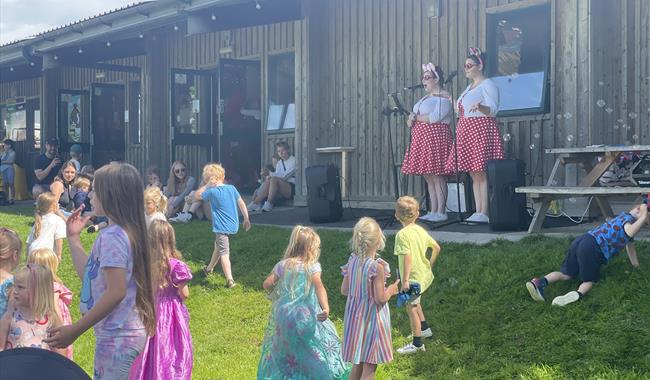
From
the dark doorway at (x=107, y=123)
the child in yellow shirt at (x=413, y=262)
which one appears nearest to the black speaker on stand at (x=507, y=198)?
the child in yellow shirt at (x=413, y=262)

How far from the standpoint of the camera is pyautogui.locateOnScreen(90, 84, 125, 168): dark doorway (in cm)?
1753

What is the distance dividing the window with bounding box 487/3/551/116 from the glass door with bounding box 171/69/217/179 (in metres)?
6.29

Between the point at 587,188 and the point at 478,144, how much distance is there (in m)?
1.76

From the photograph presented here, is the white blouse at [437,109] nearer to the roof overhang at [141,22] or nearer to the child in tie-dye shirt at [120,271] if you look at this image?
the roof overhang at [141,22]

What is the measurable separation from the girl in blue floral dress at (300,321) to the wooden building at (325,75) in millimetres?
4307

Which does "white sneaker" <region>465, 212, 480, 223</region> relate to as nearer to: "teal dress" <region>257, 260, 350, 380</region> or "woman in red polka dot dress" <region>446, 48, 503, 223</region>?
"woman in red polka dot dress" <region>446, 48, 503, 223</region>

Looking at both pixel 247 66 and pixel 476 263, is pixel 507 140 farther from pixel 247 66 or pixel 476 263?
pixel 247 66

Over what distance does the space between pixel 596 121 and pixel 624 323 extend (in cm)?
394

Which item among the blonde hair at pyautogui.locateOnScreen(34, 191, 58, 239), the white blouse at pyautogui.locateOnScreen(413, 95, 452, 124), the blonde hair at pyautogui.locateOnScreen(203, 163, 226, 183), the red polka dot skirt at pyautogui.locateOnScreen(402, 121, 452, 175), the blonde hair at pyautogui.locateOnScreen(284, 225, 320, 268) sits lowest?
the blonde hair at pyautogui.locateOnScreen(284, 225, 320, 268)

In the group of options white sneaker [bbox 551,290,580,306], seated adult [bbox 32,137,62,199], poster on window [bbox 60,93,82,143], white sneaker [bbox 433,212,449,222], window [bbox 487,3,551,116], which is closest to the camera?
white sneaker [bbox 551,290,580,306]

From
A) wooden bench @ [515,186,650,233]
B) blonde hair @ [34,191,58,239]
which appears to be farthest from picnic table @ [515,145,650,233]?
blonde hair @ [34,191,58,239]

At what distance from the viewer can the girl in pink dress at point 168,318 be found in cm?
457

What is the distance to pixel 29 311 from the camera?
3975 millimetres

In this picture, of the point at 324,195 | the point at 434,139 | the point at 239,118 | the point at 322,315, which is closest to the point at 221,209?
the point at 324,195
